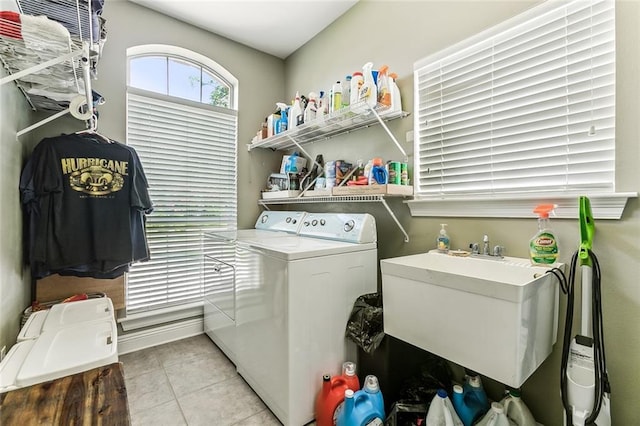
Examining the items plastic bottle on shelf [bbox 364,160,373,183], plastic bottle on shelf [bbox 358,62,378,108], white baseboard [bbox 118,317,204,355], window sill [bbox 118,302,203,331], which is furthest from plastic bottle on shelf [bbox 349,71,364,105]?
white baseboard [bbox 118,317,204,355]

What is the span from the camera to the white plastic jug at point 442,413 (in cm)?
127

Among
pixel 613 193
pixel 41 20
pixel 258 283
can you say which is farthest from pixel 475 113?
pixel 41 20

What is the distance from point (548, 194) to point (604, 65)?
0.57 m

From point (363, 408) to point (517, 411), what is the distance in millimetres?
702

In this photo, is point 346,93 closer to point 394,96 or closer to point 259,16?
point 394,96

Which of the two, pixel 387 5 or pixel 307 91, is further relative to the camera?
pixel 307 91

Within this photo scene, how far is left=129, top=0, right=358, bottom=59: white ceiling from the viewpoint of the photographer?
7.74 feet

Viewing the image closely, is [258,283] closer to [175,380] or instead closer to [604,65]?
[175,380]

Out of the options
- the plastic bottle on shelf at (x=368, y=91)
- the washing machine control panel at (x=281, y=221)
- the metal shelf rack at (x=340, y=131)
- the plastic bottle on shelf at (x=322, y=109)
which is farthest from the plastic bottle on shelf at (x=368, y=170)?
the washing machine control panel at (x=281, y=221)

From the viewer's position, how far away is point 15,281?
1.53m

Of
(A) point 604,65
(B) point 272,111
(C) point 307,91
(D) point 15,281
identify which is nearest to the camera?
(A) point 604,65

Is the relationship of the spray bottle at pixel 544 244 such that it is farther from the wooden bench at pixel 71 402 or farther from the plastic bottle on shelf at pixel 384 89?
the wooden bench at pixel 71 402

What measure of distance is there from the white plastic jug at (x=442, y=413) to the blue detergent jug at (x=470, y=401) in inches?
3.2

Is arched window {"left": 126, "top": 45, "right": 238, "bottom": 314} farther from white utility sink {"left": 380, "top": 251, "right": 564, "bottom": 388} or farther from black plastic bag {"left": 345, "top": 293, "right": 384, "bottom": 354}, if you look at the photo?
white utility sink {"left": 380, "top": 251, "right": 564, "bottom": 388}
